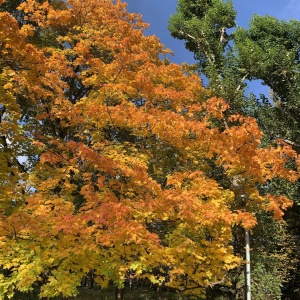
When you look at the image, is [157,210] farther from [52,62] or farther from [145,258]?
[52,62]

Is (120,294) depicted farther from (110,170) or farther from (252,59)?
(252,59)

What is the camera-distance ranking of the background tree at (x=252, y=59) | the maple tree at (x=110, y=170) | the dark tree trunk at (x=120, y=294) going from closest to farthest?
the maple tree at (x=110, y=170) < the dark tree trunk at (x=120, y=294) < the background tree at (x=252, y=59)

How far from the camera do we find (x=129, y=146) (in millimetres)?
10422

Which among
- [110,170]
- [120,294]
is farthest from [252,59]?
[120,294]

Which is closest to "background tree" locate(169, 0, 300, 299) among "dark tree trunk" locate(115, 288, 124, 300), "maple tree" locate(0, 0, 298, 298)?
"maple tree" locate(0, 0, 298, 298)

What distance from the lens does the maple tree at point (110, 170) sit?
711cm

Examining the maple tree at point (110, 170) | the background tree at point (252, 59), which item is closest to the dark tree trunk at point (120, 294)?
the maple tree at point (110, 170)

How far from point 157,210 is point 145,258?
1311 mm

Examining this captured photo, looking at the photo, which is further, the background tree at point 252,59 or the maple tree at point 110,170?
the background tree at point 252,59

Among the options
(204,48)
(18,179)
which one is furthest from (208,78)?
(18,179)

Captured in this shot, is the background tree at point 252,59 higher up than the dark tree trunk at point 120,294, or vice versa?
the background tree at point 252,59

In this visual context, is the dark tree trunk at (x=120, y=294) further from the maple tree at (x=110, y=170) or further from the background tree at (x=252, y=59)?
the background tree at (x=252, y=59)

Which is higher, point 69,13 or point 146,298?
point 69,13

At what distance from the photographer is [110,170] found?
8.26 metres
